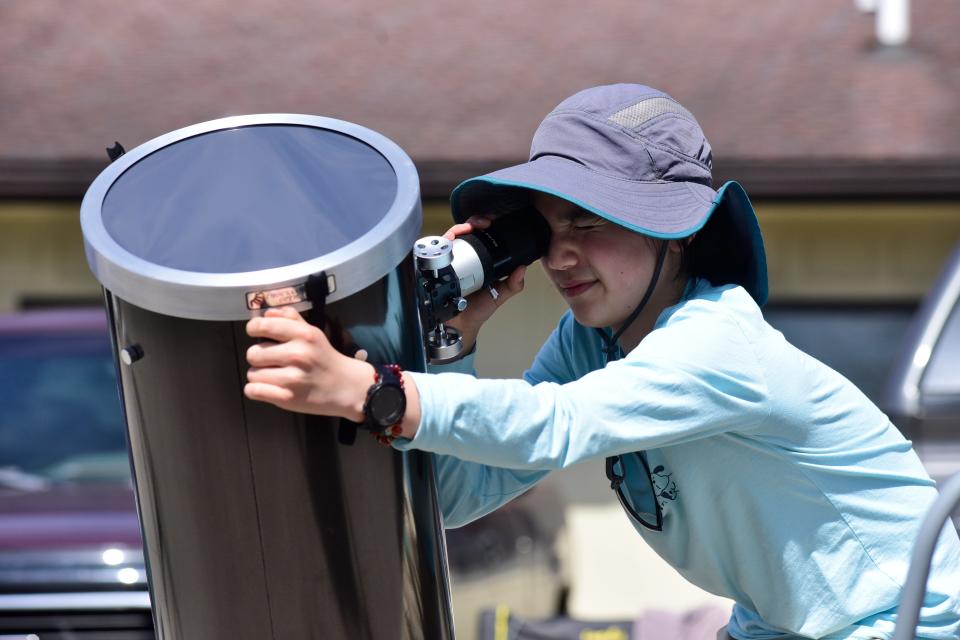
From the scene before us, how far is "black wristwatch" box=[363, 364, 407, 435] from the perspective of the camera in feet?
5.81

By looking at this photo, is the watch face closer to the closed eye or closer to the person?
the person

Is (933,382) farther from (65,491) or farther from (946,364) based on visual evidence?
(65,491)

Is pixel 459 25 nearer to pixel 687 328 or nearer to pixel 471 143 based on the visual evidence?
pixel 471 143

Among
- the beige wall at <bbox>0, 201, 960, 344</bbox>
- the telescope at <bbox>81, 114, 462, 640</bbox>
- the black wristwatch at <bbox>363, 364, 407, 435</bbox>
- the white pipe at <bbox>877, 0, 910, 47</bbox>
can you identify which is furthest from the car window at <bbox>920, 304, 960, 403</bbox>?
the white pipe at <bbox>877, 0, 910, 47</bbox>

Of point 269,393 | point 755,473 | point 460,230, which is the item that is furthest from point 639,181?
point 269,393

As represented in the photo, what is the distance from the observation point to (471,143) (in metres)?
8.48

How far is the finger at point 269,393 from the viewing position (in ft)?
5.67

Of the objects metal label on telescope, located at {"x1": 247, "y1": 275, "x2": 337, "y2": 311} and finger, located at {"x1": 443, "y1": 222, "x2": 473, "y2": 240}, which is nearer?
metal label on telescope, located at {"x1": 247, "y1": 275, "x2": 337, "y2": 311}

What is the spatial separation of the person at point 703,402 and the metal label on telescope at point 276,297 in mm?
384

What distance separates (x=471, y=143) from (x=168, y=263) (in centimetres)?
676

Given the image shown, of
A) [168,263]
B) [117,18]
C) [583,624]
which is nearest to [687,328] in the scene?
[168,263]

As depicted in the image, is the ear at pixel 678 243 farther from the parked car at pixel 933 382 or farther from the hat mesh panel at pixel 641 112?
the parked car at pixel 933 382

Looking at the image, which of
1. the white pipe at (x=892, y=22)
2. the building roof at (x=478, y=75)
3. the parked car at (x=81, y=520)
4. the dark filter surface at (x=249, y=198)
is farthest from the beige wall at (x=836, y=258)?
the dark filter surface at (x=249, y=198)

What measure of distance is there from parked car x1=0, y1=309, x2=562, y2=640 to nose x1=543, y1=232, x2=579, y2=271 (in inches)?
74.7
